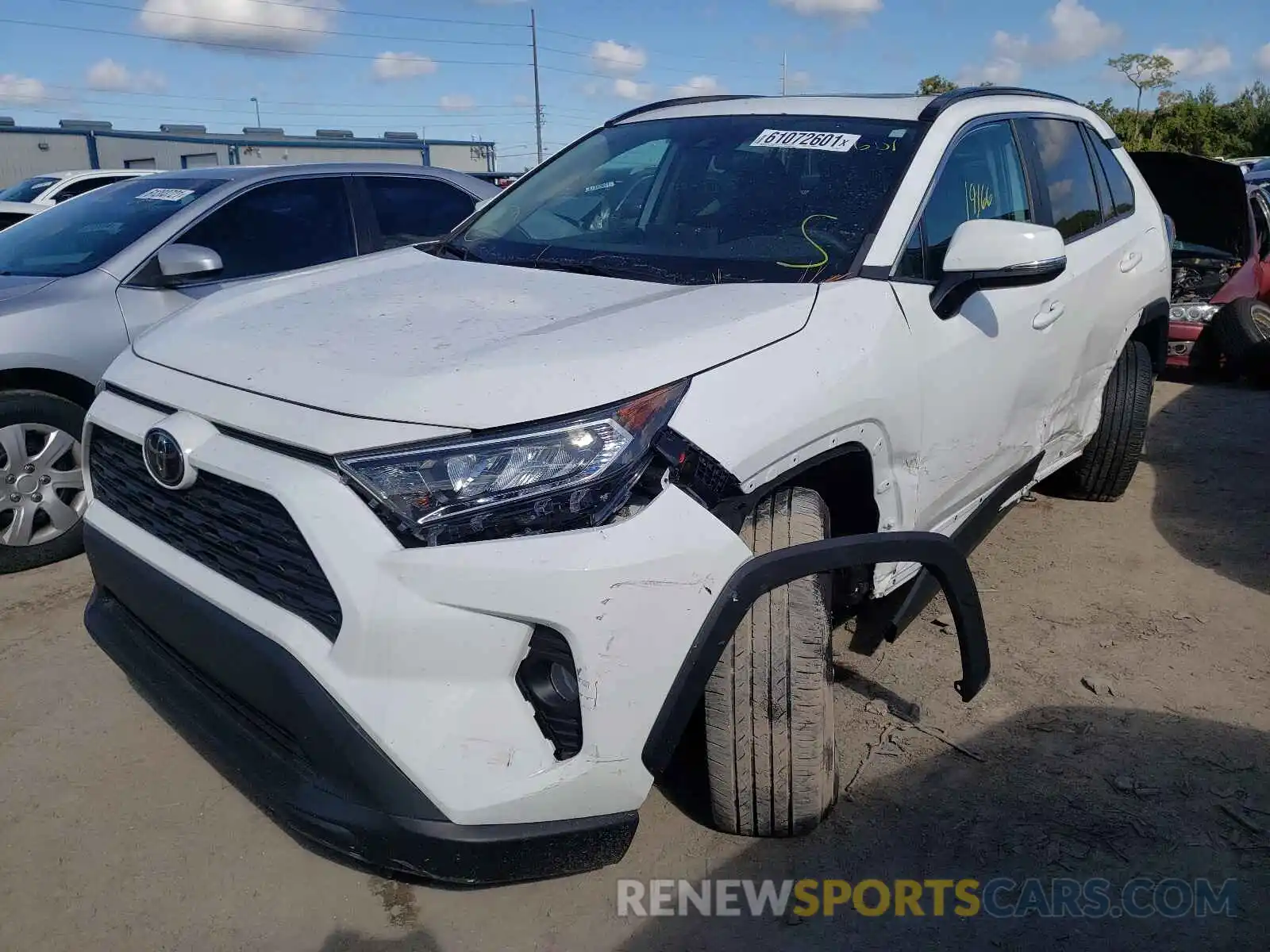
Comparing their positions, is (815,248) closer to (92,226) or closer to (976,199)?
(976,199)

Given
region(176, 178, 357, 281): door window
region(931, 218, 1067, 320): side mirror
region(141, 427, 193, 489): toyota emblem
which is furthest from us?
region(176, 178, 357, 281): door window

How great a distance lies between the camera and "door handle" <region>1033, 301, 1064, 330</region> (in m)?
3.22

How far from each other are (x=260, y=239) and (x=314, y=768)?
3.53m

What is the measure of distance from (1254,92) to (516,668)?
1911 inches

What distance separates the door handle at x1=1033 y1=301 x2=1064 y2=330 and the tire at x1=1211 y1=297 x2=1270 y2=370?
5145 millimetres

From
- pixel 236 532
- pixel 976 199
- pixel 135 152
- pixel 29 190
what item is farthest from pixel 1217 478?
pixel 135 152

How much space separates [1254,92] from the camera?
4016 centimetres

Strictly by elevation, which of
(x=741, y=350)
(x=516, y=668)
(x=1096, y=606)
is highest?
(x=741, y=350)

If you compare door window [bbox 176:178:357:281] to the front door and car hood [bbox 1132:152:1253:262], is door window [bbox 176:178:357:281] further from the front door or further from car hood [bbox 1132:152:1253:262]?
car hood [bbox 1132:152:1253:262]

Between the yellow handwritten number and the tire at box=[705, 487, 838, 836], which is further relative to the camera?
the yellow handwritten number

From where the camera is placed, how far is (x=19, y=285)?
4.18 meters

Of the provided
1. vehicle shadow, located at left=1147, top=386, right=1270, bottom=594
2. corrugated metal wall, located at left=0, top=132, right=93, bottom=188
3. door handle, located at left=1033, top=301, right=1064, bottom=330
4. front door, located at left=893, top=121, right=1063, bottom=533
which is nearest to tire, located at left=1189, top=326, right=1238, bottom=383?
vehicle shadow, located at left=1147, top=386, right=1270, bottom=594

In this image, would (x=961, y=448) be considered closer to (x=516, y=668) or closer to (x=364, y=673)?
(x=516, y=668)

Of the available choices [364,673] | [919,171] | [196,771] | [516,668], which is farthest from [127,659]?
[919,171]
